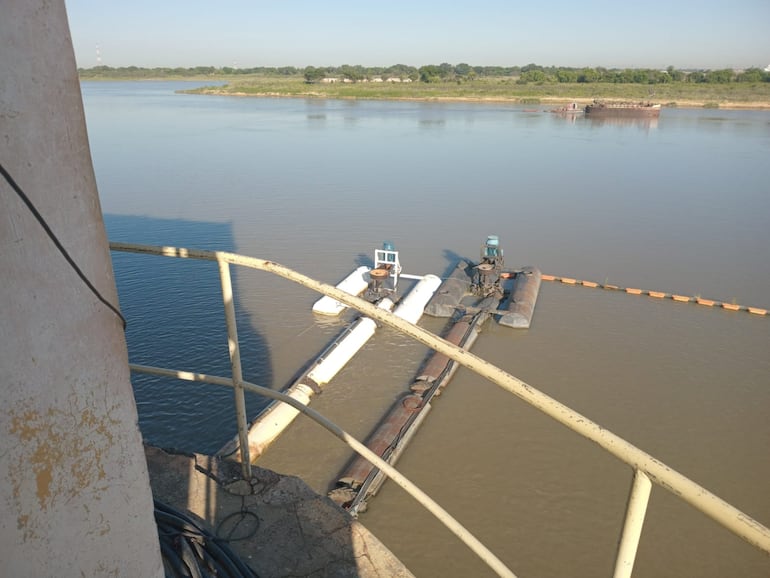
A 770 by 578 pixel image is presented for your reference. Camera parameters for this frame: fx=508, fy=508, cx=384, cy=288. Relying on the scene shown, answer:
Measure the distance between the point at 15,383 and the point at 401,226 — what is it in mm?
20514

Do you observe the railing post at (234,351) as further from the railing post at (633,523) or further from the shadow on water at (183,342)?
the shadow on water at (183,342)

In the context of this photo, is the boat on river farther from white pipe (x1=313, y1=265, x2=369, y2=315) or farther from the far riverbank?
white pipe (x1=313, y1=265, x2=369, y2=315)

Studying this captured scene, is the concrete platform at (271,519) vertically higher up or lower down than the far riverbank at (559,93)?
lower down

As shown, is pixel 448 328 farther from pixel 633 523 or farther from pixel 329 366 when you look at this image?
pixel 633 523

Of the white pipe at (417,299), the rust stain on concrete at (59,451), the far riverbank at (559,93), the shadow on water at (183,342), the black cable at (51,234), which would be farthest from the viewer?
the far riverbank at (559,93)

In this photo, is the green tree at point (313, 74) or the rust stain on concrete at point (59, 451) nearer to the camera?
the rust stain on concrete at point (59, 451)

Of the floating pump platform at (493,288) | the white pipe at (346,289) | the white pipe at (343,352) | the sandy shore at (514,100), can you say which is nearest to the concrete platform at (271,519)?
the white pipe at (343,352)

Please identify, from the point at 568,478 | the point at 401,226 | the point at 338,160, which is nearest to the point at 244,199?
the point at 401,226

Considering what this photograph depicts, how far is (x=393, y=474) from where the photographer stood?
2.29 metres

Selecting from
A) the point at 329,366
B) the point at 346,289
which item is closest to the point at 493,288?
the point at 346,289

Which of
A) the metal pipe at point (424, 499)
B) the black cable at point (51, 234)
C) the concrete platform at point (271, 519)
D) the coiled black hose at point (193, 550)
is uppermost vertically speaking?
the black cable at point (51, 234)

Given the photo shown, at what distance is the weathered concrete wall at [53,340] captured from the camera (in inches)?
45.1

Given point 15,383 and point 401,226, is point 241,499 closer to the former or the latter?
point 15,383

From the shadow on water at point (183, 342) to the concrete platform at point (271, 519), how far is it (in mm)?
5645
